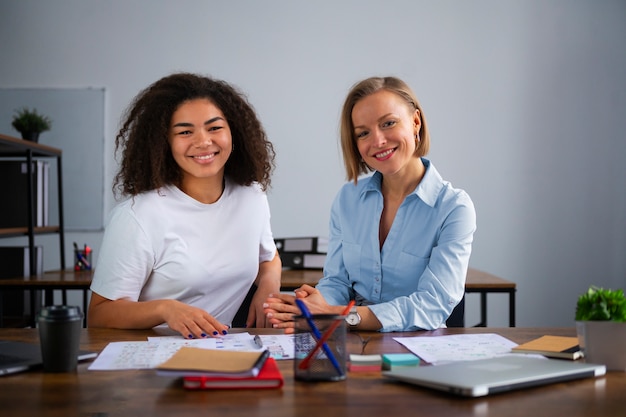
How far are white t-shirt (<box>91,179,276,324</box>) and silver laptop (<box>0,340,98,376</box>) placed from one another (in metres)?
0.45

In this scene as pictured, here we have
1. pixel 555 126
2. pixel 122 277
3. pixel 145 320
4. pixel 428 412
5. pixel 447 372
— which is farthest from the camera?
pixel 555 126

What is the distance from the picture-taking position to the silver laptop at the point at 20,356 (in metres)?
1.22

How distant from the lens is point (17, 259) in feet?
11.6

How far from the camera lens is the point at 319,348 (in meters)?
1.17

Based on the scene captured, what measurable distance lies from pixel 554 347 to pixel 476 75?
3.76 meters

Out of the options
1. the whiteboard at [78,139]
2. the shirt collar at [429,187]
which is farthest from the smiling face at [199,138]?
the whiteboard at [78,139]

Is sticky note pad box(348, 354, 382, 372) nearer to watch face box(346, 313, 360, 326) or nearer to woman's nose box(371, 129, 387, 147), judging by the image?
watch face box(346, 313, 360, 326)

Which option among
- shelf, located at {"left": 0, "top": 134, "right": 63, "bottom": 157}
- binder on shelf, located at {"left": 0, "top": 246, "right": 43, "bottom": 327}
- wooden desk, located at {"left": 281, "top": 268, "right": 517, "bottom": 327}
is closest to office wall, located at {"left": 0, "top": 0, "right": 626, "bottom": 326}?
shelf, located at {"left": 0, "top": 134, "right": 63, "bottom": 157}

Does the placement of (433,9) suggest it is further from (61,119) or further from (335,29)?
(61,119)

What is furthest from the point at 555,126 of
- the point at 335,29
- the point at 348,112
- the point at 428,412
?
the point at 428,412

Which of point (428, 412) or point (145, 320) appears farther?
point (145, 320)

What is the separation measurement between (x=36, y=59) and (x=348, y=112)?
364 cm

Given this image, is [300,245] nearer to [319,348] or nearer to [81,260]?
[81,260]

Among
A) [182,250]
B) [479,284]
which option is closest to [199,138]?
[182,250]
